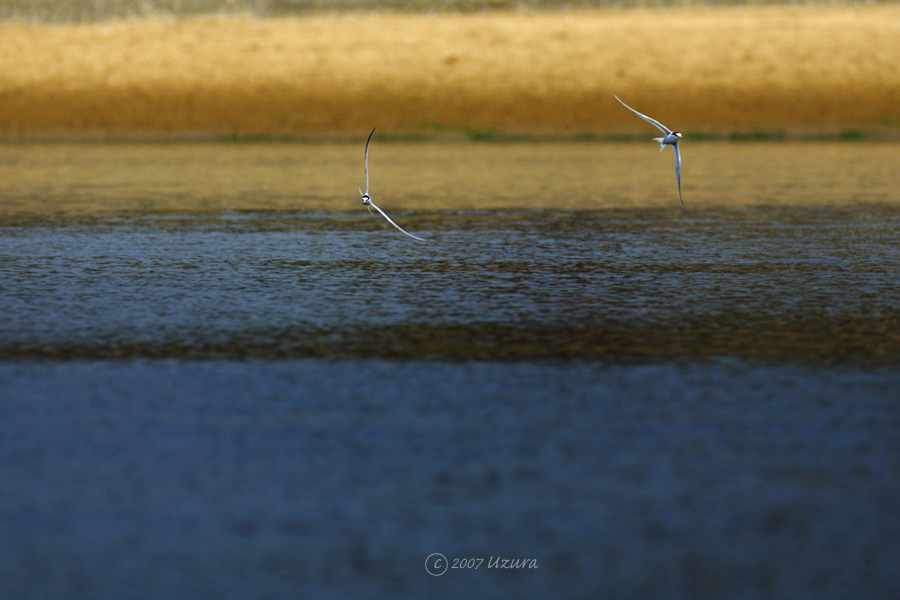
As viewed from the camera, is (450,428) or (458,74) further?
(458,74)

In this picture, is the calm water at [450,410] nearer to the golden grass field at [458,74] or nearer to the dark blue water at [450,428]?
the dark blue water at [450,428]

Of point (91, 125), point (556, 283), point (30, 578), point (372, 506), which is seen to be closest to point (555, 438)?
point (372, 506)

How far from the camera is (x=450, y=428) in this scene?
21.8 feet

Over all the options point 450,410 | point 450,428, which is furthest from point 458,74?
point 450,428

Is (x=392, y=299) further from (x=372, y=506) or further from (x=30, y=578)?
(x=30, y=578)

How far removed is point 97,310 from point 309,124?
21.6 meters

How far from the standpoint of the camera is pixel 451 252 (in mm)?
13078

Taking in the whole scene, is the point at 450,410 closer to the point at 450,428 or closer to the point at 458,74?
the point at 450,428

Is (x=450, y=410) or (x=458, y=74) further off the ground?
(x=458, y=74)

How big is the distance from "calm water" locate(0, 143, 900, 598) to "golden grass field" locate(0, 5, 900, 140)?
16.2 m

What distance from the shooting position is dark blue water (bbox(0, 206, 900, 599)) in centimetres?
494

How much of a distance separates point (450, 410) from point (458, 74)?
87.9ft

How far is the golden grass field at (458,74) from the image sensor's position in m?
30.8

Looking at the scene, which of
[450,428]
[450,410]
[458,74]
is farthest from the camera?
[458,74]
